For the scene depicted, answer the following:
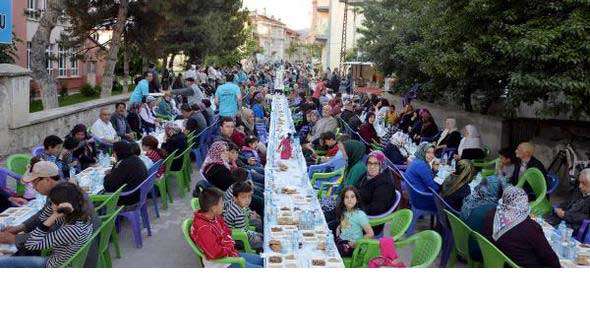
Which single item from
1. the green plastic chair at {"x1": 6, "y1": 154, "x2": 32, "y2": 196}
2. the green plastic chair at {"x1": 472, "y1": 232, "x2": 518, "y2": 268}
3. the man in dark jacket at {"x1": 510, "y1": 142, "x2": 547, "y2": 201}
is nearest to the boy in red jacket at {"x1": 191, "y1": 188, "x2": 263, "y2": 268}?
the green plastic chair at {"x1": 472, "y1": 232, "x2": 518, "y2": 268}

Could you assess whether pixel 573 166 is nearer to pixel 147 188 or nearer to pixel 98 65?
pixel 147 188

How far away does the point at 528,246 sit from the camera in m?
5.11

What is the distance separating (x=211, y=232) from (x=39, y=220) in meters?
1.62

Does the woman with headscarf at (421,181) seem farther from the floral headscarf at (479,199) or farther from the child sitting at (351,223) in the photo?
the child sitting at (351,223)

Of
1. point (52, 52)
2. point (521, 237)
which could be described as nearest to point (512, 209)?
point (521, 237)

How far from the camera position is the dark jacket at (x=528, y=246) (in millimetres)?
5059

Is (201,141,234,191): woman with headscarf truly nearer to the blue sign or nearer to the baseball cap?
the baseball cap

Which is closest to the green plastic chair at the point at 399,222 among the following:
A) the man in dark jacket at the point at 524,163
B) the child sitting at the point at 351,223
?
the child sitting at the point at 351,223

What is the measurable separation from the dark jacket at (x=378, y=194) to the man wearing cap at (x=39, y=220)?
9.25ft

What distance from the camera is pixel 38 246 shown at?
16.3 feet

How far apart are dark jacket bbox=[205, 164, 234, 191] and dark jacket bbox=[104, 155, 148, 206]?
786 mm
